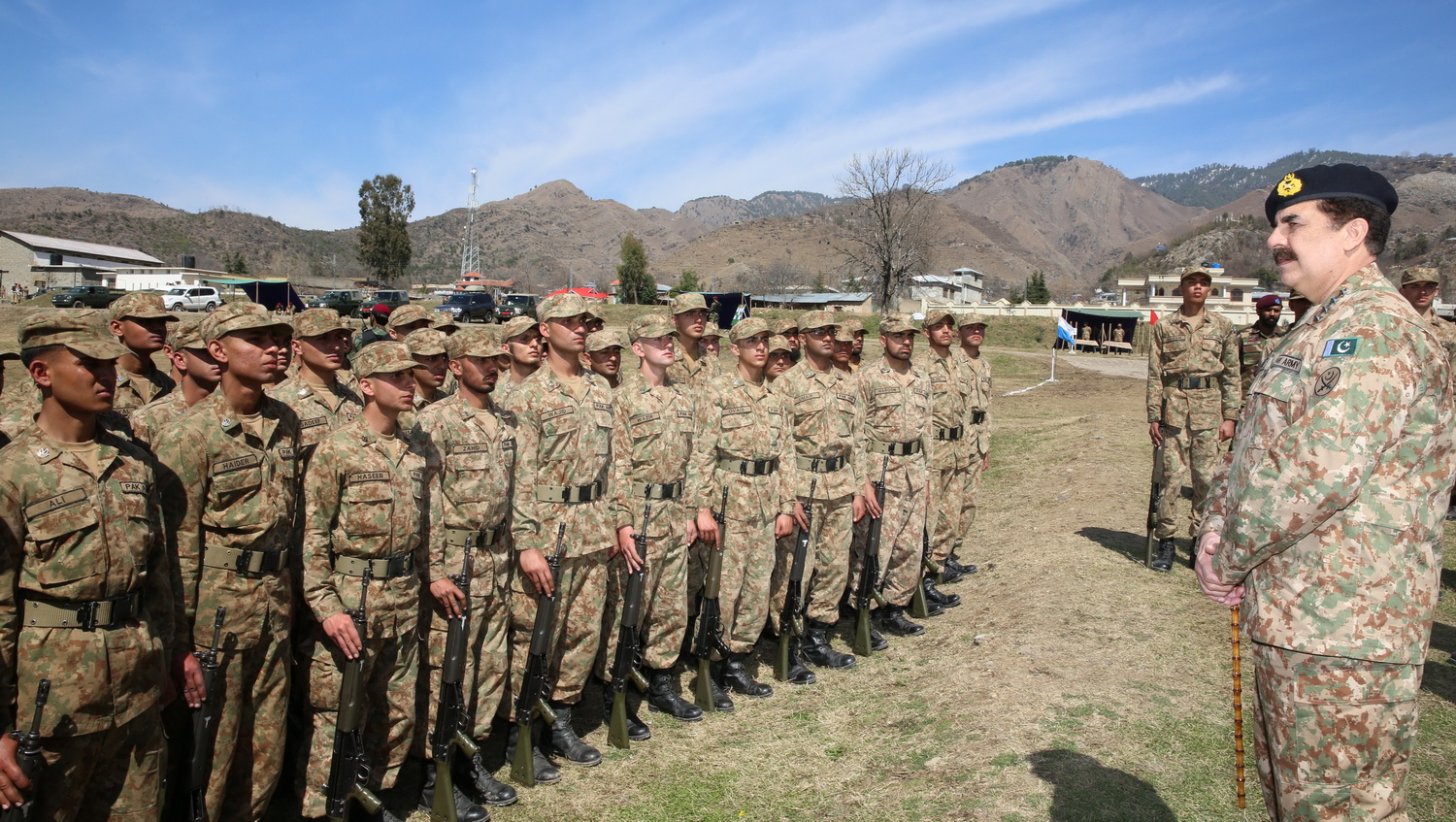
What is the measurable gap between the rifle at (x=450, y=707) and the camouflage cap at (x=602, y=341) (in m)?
1.97

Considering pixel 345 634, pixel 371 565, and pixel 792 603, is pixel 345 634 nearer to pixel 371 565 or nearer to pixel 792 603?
pixel 371 565

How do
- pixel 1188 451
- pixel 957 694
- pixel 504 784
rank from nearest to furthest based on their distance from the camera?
pixel 504 784 < pixel 957 694 < pixel 1188 451

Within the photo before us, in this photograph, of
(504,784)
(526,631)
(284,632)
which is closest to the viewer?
(284,632)

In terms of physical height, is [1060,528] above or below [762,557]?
below

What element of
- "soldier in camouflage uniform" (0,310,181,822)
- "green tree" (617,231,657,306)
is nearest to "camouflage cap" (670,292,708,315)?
"soldier in camouflage uniform" (0,310,181,822)

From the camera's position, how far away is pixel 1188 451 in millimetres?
7559

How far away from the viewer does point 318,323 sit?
195 inches

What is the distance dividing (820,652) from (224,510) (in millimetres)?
4090

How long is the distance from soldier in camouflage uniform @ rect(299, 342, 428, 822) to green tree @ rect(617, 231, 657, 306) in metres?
60.8

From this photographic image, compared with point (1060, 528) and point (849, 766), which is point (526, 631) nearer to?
point (849, 766)

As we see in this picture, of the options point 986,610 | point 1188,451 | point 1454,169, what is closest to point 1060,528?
point 1188,451

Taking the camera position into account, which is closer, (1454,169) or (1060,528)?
(1060,528)

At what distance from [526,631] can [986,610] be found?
3.96 m

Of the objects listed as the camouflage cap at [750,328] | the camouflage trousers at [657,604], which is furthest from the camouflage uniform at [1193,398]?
the camouflage trousers at [657,604]
